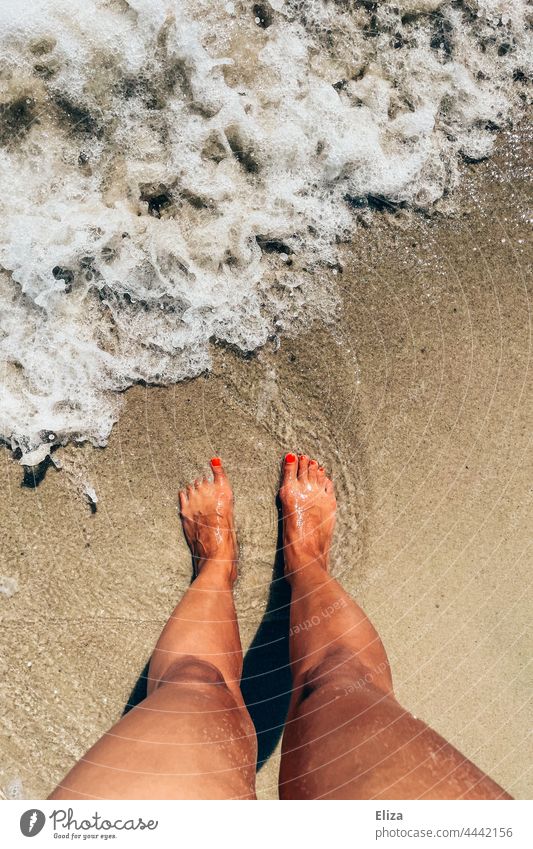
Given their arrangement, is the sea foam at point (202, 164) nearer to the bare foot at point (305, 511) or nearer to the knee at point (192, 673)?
the bare foot at point (305, 511)

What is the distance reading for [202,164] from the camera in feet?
9.55

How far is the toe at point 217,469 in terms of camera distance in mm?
2994

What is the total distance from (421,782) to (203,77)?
3.33 metres

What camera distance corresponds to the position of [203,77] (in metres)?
2.89

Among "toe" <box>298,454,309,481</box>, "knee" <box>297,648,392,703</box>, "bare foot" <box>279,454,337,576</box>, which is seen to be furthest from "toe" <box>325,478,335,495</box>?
A: "knee" <box>297,648,392,703</box>

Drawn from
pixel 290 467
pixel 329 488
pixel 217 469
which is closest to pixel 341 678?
pixel 329 488

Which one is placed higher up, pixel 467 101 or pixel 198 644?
pixel 467 101

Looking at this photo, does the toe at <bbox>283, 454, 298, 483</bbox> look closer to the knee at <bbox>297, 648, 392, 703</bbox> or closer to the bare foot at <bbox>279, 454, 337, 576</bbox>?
the bare foot at <bbox>279, 454, 337, 576</bbox>

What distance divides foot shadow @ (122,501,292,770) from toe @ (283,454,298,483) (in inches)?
25.6

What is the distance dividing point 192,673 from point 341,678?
2.24ft

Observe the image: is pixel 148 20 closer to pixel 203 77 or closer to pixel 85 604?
pixel 203 77
